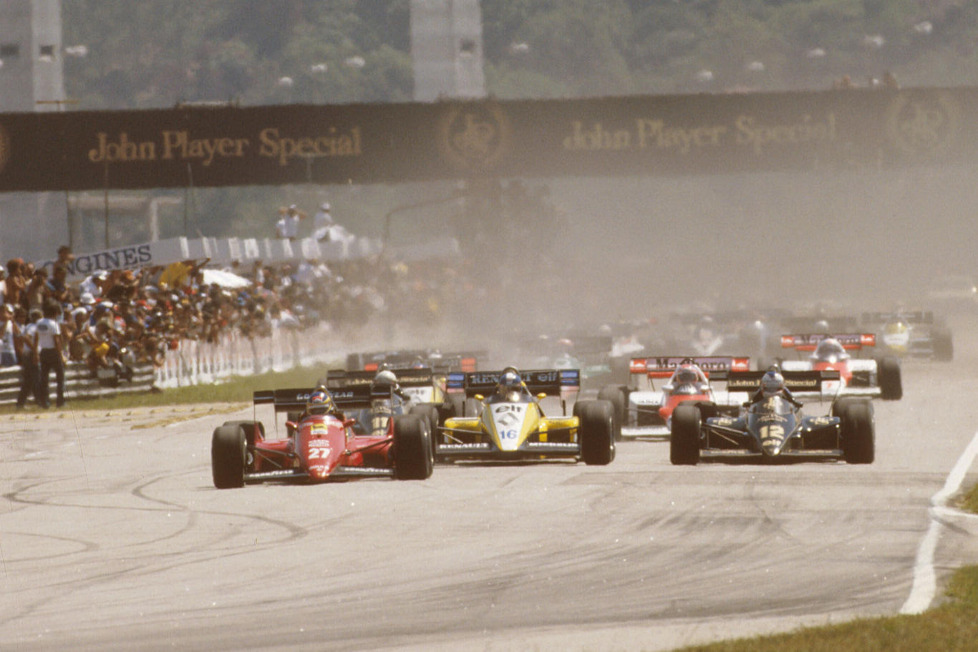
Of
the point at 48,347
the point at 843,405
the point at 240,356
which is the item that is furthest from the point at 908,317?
the point at 843,405

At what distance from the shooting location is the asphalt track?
9.73 m

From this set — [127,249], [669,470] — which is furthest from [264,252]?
[669,470]

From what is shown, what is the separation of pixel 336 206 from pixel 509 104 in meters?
76.0

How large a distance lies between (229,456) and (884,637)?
26.8 ft

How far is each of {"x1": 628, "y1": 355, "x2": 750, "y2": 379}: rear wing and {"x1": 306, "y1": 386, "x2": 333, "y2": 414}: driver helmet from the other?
6.38 meters

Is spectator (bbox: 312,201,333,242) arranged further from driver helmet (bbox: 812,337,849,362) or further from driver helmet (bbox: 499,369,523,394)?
driver helmet (bbox: 499,369,523,394)

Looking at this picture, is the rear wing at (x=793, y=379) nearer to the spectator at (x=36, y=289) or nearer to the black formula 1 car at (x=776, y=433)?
the black formula 1 car at (x=776, y=433)

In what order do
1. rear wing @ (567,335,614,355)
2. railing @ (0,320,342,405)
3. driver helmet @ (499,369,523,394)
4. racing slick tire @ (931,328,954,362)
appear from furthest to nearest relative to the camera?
racing slick tire @ (931,328,954,362), rear wing @ (567,335,614,355), railing @ (0,320,342,405), driver helmet @ (499,369,523,394)

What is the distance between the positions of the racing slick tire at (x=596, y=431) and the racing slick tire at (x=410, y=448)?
195 centimetres

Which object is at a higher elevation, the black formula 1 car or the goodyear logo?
the goodyear logo

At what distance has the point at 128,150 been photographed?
137 ft

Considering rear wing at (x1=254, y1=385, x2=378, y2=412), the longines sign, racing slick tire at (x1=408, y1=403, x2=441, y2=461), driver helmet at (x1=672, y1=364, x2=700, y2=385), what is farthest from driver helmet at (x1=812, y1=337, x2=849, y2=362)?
the longines sign

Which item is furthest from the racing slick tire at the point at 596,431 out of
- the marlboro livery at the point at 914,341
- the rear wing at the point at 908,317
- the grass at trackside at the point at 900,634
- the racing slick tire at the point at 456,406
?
the marlboro livery at the point at 914,341

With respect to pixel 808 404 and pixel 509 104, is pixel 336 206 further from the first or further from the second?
pixel 808 404
